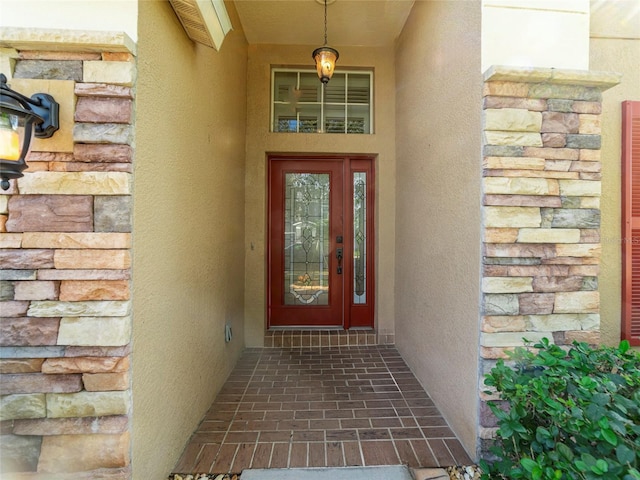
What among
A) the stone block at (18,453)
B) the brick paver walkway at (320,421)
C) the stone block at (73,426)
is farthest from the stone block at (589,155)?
the stone block at (18,453)

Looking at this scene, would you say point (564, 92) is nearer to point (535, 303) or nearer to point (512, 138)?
point (512, 138)

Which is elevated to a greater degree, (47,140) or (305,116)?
(305,116)

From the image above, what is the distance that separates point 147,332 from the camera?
149 centimetres

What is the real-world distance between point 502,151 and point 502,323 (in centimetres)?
95

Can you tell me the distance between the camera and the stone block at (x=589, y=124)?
1759mm

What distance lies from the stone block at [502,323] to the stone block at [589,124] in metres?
1.12

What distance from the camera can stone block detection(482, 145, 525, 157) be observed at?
1718mm

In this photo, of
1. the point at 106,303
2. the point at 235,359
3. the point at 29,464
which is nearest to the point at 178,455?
the point at 29,464

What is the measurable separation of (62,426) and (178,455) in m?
0.72

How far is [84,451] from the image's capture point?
4.34 ft

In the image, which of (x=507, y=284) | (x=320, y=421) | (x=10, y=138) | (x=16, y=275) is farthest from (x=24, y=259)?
(x=507, y=284)

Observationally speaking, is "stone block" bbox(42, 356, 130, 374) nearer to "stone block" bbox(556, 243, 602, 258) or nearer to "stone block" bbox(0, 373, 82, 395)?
"stone block" bbox(0, 373, 82, 395)

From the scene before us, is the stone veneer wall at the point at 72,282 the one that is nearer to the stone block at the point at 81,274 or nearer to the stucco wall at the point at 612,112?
the stone block at the point at 81,274

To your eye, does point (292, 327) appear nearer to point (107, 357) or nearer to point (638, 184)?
point (107, 357)
